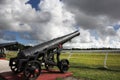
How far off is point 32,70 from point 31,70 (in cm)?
5

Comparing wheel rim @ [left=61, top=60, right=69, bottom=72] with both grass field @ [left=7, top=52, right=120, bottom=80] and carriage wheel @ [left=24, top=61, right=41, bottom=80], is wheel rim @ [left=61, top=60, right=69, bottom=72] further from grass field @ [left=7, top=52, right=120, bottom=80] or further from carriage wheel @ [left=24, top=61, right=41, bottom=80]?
carriage wheel @ [left=24, top=61, right=41, bottom=80]

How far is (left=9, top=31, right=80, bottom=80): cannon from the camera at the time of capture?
32.8ft

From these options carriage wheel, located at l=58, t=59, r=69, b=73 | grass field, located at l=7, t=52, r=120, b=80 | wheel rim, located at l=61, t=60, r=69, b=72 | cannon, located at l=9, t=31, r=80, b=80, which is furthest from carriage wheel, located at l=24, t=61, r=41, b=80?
wheel rim, located at l=61, t=60, r=69, b=72

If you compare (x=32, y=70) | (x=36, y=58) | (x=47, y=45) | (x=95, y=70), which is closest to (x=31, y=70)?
(x=32, y=70)

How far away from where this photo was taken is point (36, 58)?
10633mm

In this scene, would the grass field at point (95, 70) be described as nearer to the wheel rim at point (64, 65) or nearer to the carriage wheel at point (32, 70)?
the wheel rim at point (64, 65)

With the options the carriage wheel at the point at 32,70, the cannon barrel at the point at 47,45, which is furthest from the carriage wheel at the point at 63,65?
the carriage wheel at the point at 32,70

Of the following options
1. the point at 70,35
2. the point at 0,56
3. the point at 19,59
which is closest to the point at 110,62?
the point at 70,35

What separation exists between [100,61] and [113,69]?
9.46 feet

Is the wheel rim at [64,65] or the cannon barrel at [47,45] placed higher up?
the cannon barrel at [47,45]

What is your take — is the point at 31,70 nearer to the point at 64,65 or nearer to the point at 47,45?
the point at 47,45

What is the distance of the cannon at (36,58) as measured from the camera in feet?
32.8

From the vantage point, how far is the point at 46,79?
410 inches

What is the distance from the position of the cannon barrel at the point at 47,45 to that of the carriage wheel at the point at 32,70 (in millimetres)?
544
